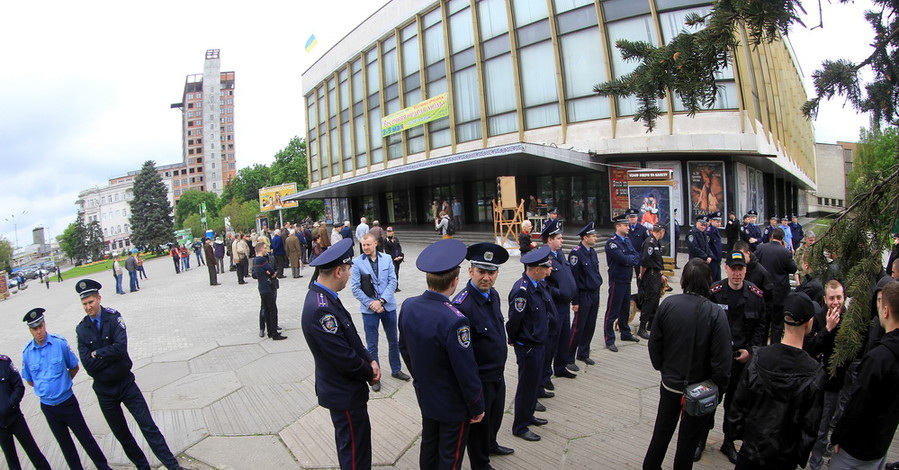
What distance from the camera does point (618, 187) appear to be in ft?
64.4

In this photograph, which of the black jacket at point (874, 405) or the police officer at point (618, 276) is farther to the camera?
the police officer at point (618, 276)

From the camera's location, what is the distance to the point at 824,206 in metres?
59.1

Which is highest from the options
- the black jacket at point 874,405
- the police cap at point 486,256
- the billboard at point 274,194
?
the billboard at point 274,194

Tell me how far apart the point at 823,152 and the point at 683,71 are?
73.1m

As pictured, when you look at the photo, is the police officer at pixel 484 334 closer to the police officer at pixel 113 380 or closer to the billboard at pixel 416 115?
the police officer at pixel 113 380

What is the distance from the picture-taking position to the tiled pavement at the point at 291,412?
4.33 m

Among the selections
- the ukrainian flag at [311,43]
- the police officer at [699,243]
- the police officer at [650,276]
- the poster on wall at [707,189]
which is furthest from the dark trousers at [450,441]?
the ukrainian flag at [311,43]

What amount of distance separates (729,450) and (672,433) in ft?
3.50

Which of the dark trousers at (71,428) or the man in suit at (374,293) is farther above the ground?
the man in suit at (374,293)

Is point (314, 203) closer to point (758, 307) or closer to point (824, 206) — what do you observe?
point (758, 307)

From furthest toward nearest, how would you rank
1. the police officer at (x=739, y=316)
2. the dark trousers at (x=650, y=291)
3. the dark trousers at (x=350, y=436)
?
the dark trousers at (x=650, y=291)
the police officer at (x=739, y=316)
the dark trousers at (x=350, y=436)

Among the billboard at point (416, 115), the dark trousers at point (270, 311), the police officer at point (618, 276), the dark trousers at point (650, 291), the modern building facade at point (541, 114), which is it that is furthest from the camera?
the billboard at point (416, 115)

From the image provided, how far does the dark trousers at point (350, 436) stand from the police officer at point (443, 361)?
1.62ft

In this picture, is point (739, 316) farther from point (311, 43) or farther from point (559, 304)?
point (311, 43)
